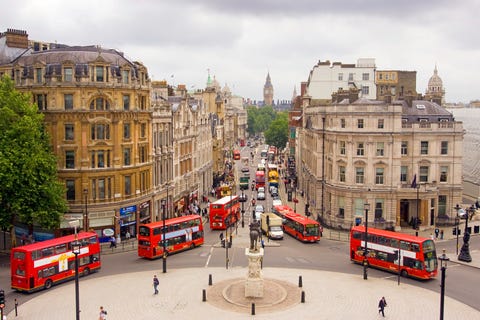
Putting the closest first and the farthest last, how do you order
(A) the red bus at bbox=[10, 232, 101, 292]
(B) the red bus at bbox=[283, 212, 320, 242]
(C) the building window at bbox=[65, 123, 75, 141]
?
(A) the red bus at bbox=[10, 232, 101, 292]
(C) the building window at bbox=[65, 123, 75, 141]
(B) the red bus at bbox=[283, 212, 320, 242]

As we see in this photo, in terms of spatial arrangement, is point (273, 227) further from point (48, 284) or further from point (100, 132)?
point (48, 284)

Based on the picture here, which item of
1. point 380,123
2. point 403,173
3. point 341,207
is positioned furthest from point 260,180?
point 380,123

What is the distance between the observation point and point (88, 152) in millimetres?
50875

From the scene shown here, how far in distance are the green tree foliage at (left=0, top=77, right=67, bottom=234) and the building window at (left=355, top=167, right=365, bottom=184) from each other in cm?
3144

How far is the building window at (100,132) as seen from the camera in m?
51.2

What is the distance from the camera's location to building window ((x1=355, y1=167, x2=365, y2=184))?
59156 millimetres

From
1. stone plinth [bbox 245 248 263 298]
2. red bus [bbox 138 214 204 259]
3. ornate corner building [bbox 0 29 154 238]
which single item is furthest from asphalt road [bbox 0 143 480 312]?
stone plinth [bbox 245 248 263 298]

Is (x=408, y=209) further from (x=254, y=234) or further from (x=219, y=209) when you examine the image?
(x=254, y=234)

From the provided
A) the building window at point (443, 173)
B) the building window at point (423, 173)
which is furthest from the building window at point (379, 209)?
the building window at point (443, 173)

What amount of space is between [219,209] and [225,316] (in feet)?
90.9

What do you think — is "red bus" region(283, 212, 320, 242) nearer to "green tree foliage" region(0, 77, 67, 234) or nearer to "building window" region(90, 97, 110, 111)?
"building window" region(90, 97, 110, 111)

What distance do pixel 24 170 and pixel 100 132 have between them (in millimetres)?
10052

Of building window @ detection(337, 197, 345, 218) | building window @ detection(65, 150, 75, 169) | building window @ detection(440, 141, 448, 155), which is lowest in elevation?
building window @ detection(337, 197, 345, 218)

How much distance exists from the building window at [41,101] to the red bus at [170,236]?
15200 mm
